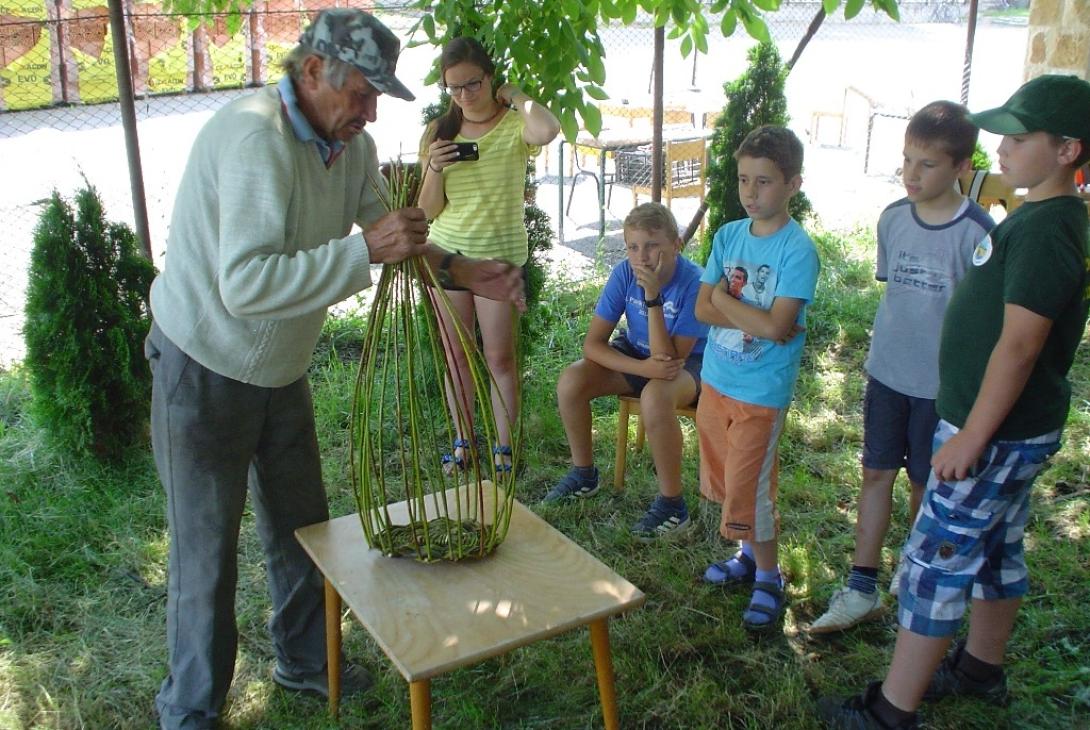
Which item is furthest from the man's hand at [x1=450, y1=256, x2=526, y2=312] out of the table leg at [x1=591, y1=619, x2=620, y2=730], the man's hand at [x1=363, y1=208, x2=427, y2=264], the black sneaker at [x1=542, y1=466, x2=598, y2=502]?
the black sneaker at [x1=542, y1=466, x2=598, y2=502]

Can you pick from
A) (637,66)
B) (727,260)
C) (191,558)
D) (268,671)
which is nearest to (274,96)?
(191,558)

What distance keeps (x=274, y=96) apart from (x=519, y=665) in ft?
5.86

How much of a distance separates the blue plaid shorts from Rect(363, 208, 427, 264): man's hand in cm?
139

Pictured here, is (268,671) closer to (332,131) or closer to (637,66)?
(332,131)

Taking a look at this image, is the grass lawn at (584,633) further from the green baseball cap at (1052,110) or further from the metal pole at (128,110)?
the green baseball cap at (1052,110)

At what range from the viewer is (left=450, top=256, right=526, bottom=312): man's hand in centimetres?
215

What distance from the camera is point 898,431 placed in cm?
280

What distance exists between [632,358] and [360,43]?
1979mm

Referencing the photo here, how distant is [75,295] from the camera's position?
3.88 meters

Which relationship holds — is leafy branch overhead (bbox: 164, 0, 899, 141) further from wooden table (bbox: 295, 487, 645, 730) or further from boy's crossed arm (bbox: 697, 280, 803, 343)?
wooden table (bbox: 295, 487, 645, 730)

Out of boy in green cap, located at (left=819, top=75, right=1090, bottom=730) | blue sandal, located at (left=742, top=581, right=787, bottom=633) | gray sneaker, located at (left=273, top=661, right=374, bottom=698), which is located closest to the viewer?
boy in green cap, located at (left=819, top=75, right=1090, bottom=730)

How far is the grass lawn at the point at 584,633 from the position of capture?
265 cm

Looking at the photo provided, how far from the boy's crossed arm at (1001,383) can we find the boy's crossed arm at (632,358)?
1.45m

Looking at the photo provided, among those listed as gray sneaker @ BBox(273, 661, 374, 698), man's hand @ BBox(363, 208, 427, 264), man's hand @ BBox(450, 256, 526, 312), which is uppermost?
man's hand @ BBox(363, 208, 427, 264)
